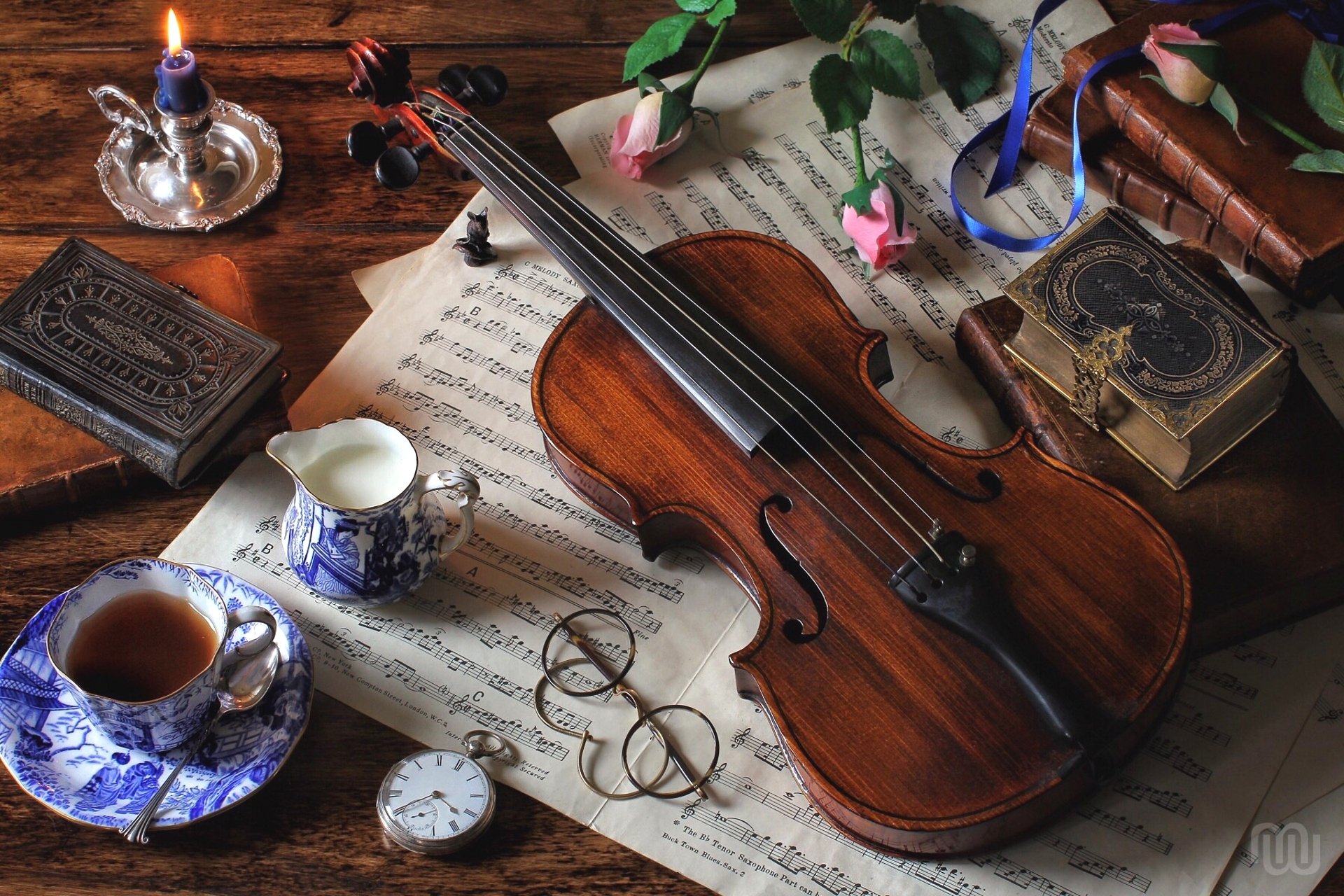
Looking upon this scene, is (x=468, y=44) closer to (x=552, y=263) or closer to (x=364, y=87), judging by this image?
(x=364, y=87)

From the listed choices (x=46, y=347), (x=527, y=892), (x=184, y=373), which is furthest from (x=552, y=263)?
(x=527, y=892)

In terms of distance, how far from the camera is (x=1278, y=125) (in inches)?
57.4

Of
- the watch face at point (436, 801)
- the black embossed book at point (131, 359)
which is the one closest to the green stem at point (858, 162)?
the black embossed book at point (131, 359)

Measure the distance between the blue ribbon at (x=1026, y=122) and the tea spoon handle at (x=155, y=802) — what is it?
3.38ft

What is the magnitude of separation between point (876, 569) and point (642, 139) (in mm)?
677

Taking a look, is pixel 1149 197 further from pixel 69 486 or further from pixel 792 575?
pixel 69 486

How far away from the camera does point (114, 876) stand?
47.0 inches

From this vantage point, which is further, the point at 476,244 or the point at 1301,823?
the point at 476,244

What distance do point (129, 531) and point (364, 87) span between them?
0.58 metres

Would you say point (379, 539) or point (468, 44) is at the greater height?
point (468, 44)

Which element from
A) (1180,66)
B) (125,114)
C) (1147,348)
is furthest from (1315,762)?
(125,114)

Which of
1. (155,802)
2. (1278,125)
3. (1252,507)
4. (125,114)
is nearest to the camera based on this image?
(155,802)

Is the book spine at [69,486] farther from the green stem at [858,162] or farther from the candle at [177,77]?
the green stem at [858,162]

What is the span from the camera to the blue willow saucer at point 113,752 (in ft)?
3.88
